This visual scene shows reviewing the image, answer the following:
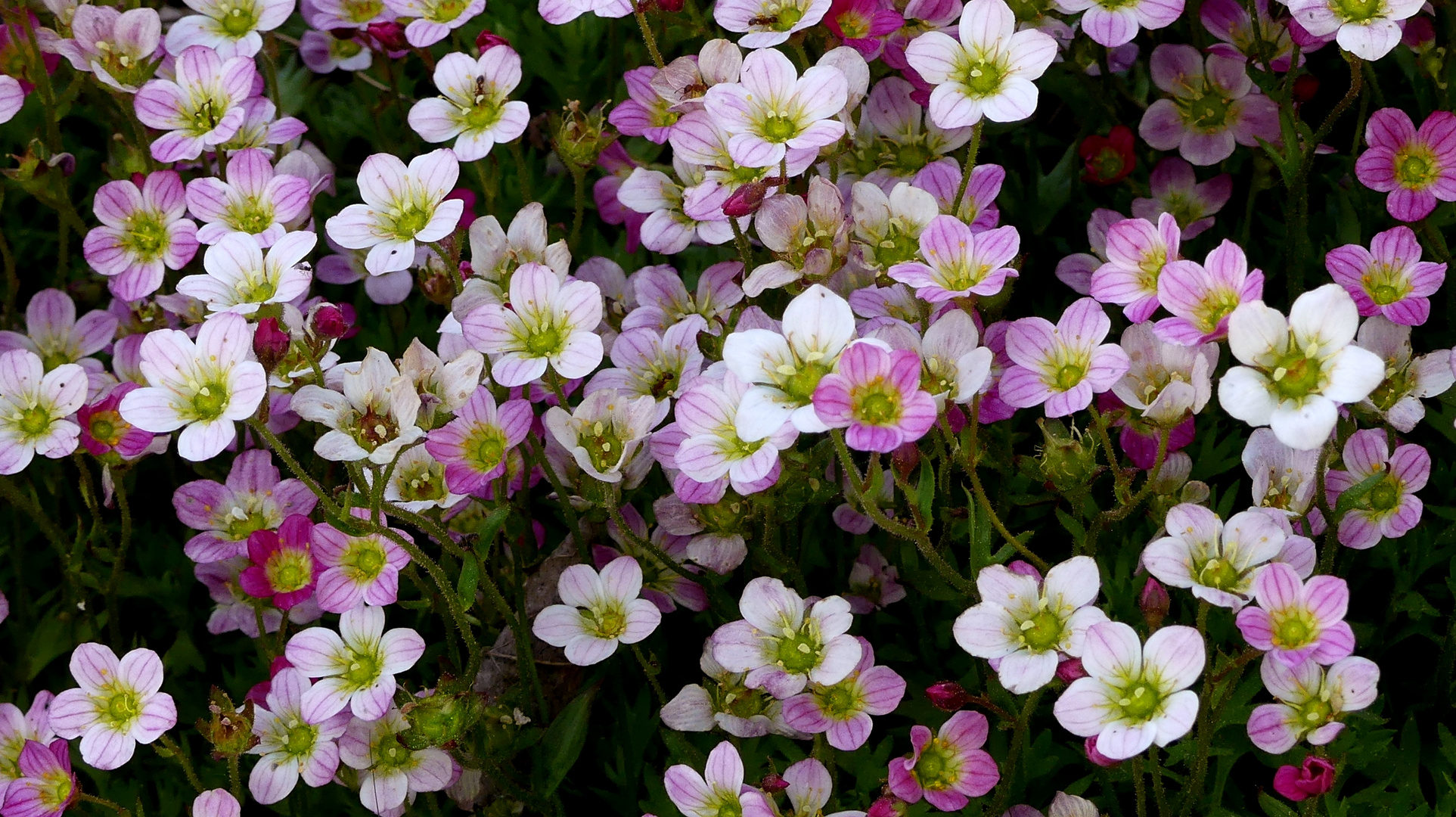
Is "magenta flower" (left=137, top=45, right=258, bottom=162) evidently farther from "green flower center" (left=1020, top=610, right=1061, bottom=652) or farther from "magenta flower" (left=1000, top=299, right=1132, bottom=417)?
"green flower center" (left=1020, top=610, right=1061, bottom=652)

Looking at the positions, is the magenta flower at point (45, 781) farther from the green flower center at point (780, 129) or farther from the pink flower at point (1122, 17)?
the pink flower at point (1122, 17)

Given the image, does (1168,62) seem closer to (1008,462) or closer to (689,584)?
(1008,462)

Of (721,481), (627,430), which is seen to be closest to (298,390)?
(627,430)

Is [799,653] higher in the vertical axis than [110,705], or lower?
higher

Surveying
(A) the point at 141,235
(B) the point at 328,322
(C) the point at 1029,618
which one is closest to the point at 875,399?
(C) the point at 1029,618

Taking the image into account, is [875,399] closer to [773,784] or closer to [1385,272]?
[773,784]

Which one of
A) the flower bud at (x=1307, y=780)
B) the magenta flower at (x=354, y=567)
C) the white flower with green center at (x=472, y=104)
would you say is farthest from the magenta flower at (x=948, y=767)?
the white flower with green center at (x=472, y=104)

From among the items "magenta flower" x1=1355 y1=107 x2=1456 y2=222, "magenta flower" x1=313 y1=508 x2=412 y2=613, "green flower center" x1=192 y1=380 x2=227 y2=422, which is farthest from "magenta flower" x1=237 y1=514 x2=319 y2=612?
"magenta flower" x1=1355 y1=107 x2=1456 y2=222
